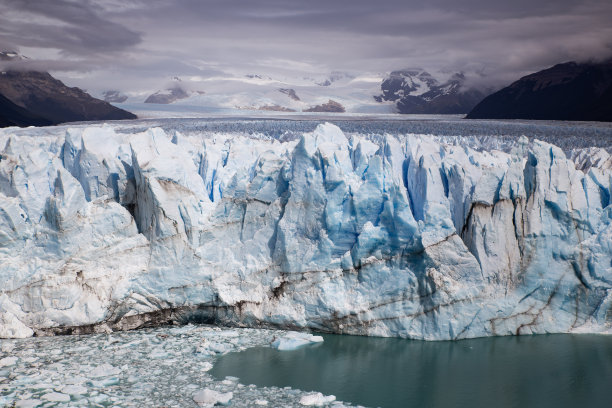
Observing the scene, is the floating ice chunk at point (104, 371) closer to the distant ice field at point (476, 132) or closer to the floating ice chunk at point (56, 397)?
the floating ice chunk at point (56, 397)

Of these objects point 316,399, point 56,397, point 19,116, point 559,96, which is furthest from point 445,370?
point 19,116

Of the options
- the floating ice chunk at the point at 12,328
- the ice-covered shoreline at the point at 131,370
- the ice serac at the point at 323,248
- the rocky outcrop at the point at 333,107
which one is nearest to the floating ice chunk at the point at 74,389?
the ice-covered shoreline at the point at 131,370

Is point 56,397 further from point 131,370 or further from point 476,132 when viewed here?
point 476,132

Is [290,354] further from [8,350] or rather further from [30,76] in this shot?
[30,76]

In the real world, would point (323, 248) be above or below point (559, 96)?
below

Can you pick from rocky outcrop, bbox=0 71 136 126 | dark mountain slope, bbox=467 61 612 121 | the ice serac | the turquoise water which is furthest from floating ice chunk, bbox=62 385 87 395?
rocky outcrop, bbox=0 71 136 126

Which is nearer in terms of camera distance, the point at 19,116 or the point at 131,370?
the point at 131,370

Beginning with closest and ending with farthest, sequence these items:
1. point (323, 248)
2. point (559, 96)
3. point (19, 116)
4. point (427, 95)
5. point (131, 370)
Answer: point (131, 370) < point (323, 248) < point (559, 96) < point (19, 116) < point (427, 95)
